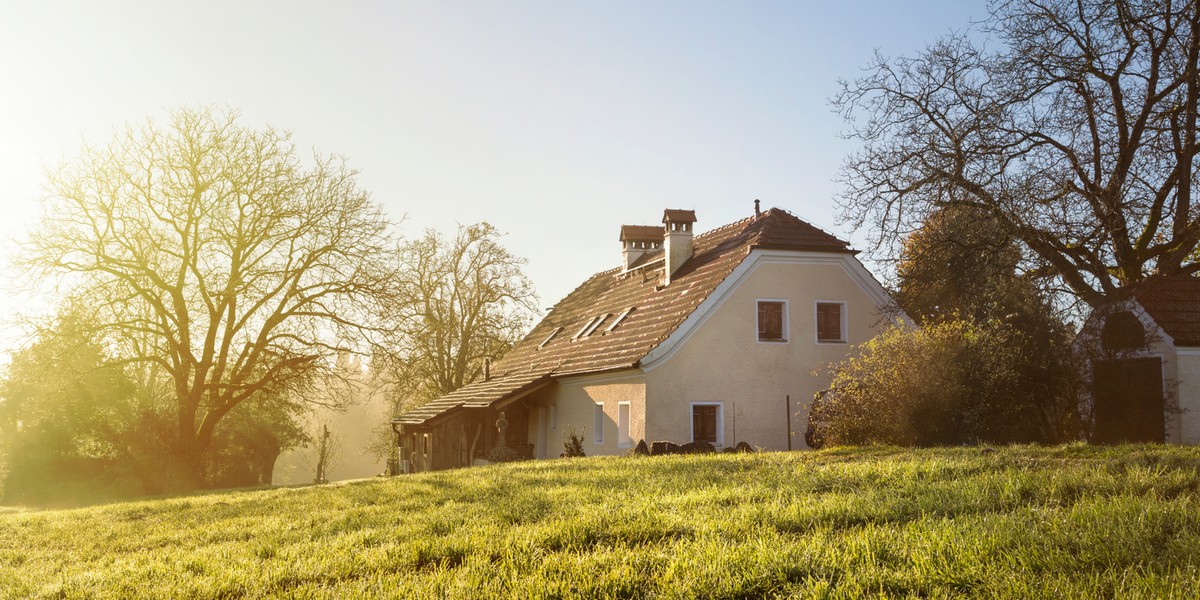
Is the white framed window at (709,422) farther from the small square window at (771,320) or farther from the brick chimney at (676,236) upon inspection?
the brick chimney at (676,236)

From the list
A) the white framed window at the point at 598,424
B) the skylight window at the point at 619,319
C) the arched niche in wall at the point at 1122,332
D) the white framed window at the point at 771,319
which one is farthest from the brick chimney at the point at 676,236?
the arched niche in wall at the point at 1122,332

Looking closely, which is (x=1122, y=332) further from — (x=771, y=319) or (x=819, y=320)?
(x=771, y=319)

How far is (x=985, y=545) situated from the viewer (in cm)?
581

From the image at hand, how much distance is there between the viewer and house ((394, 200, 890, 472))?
22797 millimetres

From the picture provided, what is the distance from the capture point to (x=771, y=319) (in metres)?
24.0

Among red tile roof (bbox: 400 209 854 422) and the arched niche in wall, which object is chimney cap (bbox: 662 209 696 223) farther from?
the arched niche in wall

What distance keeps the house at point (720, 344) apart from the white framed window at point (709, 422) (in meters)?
0.03

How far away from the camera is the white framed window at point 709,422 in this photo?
22.9 m

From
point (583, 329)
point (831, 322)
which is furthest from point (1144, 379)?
point (583, 329)

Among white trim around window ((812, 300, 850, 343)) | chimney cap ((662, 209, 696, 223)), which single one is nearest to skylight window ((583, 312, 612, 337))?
chimney cap ((662, 209, 696, 223))

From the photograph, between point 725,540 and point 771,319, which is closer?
point 725,540

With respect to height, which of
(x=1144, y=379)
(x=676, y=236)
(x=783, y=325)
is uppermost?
(x=676, y=236)

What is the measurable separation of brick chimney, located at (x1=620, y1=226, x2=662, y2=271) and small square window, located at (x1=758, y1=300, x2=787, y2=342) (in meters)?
10.2

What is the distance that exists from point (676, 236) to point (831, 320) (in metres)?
5.75
